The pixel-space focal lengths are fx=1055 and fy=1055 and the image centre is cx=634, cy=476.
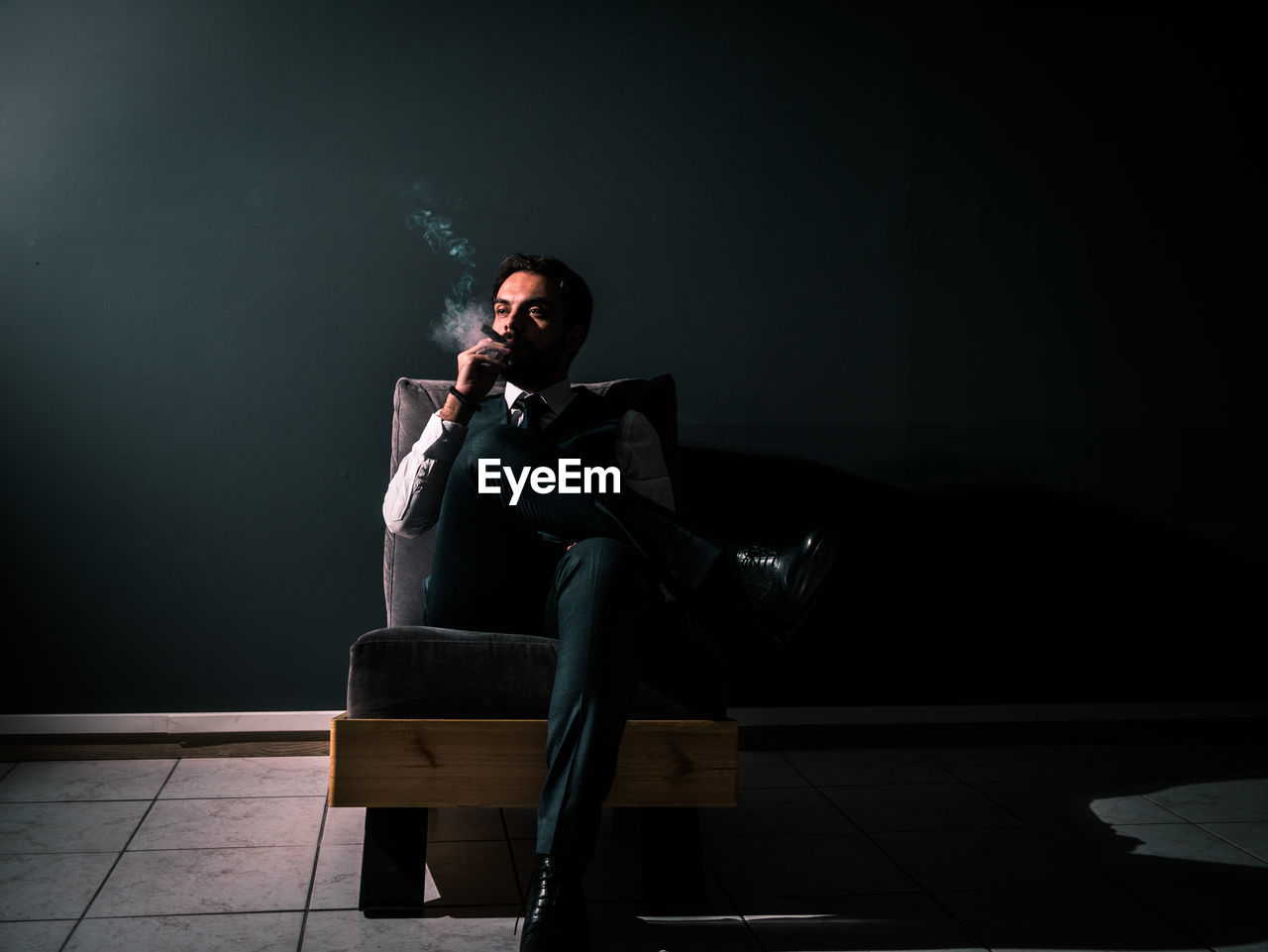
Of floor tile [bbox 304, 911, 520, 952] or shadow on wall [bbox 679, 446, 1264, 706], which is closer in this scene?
floor tile [bbox 304, 911, 520, 952]

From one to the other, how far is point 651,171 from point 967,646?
154 cm

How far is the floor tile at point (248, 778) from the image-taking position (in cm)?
232

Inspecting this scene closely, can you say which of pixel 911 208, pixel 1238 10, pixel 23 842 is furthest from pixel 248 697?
pixel 1238 10

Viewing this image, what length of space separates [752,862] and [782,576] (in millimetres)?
650

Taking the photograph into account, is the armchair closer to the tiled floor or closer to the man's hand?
the tiled floor

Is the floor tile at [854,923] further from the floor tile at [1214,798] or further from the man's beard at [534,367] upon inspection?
the man's beard at [534,367]


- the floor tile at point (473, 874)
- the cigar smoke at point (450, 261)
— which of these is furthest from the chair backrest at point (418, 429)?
the floor tile at point (473, 874)

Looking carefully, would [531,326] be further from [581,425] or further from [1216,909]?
[1216,909]

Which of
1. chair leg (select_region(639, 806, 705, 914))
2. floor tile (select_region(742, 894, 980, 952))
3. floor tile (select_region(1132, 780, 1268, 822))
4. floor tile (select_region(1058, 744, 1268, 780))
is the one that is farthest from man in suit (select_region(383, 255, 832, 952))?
floor tile (select_region(1058, 744, 1268, 780))

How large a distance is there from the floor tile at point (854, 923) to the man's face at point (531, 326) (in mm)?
1110

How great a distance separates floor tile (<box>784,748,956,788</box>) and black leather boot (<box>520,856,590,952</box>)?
1081 mm

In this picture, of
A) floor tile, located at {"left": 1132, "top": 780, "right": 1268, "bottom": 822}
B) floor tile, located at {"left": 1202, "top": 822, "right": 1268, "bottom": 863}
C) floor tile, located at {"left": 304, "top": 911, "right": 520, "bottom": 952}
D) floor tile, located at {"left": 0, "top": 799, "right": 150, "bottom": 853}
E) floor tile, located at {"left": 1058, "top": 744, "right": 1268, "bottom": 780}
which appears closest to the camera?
floor tile, located at {"left": 304, "top": 911, "right": 520, "bottom": 952}

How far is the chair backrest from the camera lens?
2230 mm

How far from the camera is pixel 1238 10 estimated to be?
2.96 meters
